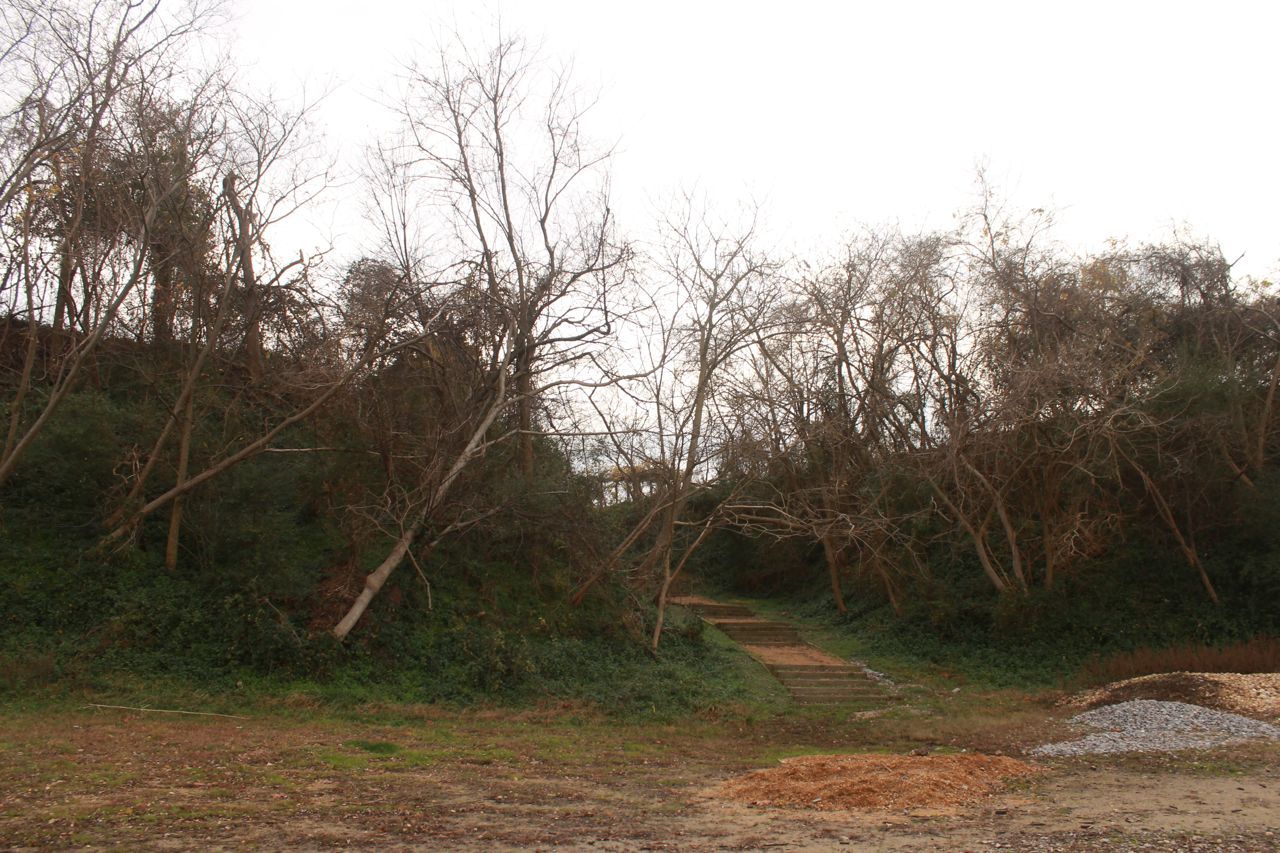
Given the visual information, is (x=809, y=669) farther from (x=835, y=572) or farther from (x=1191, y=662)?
(x=835, y=572)

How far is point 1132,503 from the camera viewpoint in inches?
854

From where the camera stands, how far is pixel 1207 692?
44.3 feet

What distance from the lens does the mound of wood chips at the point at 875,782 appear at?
319 inches

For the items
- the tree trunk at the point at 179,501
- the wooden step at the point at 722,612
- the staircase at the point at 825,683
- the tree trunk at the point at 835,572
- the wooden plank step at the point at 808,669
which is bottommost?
the staircase at the point at 825,683

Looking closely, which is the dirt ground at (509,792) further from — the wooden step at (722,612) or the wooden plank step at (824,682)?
the wooden step at (722,612)

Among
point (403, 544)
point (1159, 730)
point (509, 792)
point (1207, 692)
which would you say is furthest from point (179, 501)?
point (1207, 692)

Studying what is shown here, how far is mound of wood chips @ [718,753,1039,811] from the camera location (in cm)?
811

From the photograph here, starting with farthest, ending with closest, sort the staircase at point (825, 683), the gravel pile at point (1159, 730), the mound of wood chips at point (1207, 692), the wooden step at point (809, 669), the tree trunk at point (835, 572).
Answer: the tree trunk at point (835, 572)
the wooden step at point (809, 669)
the staircase at point (825, 683)
the mound of wood chips at point (1207, 692)
the gravel pile at point (1159, 730)

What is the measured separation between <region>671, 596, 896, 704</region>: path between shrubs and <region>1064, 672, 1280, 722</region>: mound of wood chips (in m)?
3.73

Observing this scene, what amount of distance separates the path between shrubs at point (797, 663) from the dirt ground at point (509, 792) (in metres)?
4.56

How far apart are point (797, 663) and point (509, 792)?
11.6 meters

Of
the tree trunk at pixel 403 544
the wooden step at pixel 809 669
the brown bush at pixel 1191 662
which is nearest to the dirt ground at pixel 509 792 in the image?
the tree trunk at pixel 403 544

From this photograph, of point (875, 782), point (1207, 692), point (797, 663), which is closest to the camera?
point (875, 782)

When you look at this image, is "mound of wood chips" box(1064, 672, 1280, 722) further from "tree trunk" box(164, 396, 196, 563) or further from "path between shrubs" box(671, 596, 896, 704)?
"tree trunk" box(164, 396, 196, 563)
